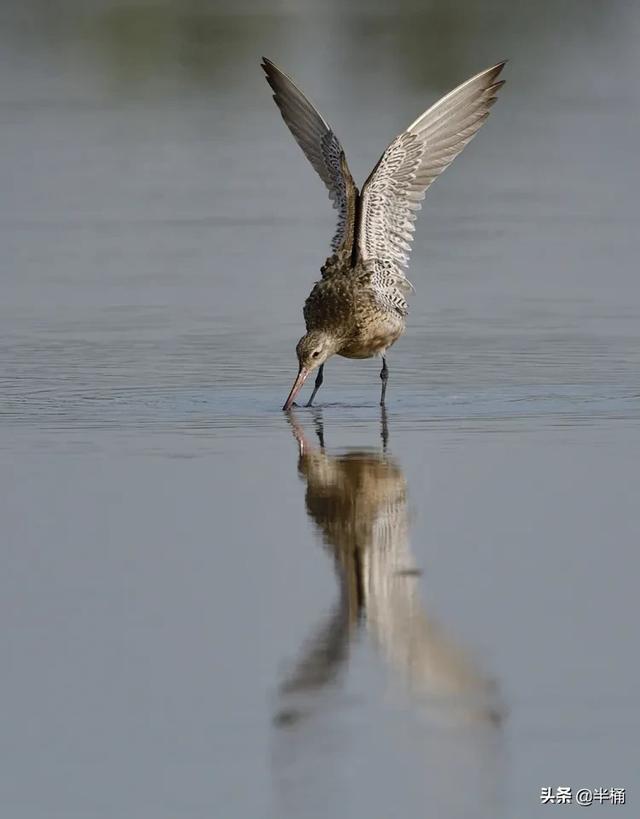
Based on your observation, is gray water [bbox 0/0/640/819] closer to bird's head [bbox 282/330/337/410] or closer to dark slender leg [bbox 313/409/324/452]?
dark slender leg [bbox 313/409/324/452]

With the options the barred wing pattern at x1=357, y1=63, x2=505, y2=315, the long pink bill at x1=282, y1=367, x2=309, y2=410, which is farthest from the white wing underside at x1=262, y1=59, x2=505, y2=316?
the long pink bill at x1=282, y1=367, x2=309, y2=410

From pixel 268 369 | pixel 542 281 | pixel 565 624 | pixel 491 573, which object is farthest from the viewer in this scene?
pixel 542 281

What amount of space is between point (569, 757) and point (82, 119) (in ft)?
66.1

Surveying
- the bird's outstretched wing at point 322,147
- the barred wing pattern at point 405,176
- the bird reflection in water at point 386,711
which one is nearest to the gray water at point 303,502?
the bird reflection in water at point 386,711

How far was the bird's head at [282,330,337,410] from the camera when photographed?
11352 millimetres

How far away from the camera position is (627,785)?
5.54 metres

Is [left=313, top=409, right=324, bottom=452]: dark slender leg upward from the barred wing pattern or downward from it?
downward

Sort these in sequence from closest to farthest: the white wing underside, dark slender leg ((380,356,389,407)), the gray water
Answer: the gray water, dark slender leg ((380,356,389,407)), the white wing underside

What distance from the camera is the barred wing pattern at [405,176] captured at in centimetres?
1248

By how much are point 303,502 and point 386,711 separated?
2.73 m

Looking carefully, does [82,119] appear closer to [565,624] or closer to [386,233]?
→ [386,233]

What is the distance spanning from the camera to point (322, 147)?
13078mm

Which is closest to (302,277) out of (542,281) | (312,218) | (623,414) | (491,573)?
(542,281)

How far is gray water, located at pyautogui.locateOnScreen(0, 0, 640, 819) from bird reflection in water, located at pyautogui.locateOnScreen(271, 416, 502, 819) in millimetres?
13
